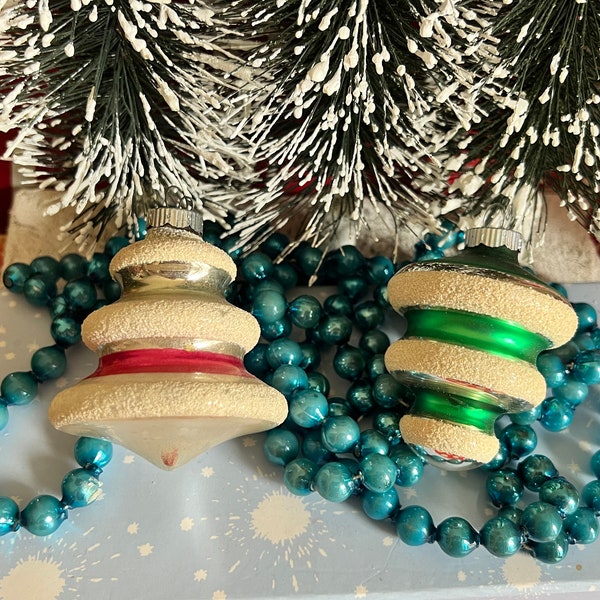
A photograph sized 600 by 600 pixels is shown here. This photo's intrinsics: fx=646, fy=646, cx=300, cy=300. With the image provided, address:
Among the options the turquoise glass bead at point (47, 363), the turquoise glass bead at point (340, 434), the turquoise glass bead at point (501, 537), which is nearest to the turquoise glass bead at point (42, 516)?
the turquoise glass bead at point (47, 363)

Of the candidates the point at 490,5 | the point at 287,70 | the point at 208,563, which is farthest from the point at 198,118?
the point at 208,563

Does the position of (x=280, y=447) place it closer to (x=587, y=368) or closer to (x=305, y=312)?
A: (x=305, y=312)

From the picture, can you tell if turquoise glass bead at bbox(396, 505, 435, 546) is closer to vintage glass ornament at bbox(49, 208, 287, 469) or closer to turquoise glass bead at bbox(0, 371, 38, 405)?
vintage glass ornament at bbox(49, 208, 287, 469)

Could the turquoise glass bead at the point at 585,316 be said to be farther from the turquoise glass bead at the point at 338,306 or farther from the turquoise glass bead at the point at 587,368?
the turquoise glass bead at the point at 338,306

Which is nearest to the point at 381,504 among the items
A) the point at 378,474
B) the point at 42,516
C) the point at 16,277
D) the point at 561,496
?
the point at 378,474

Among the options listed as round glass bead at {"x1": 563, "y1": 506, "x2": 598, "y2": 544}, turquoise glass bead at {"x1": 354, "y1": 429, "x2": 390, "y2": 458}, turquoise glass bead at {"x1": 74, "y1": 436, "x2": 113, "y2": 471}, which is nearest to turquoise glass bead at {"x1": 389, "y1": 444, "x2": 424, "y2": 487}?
turquoise glass bead at {"x1": 354, "y1": 429, "x2": 390, "y2": 458}

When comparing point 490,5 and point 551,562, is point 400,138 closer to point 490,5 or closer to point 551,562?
point 490,5
